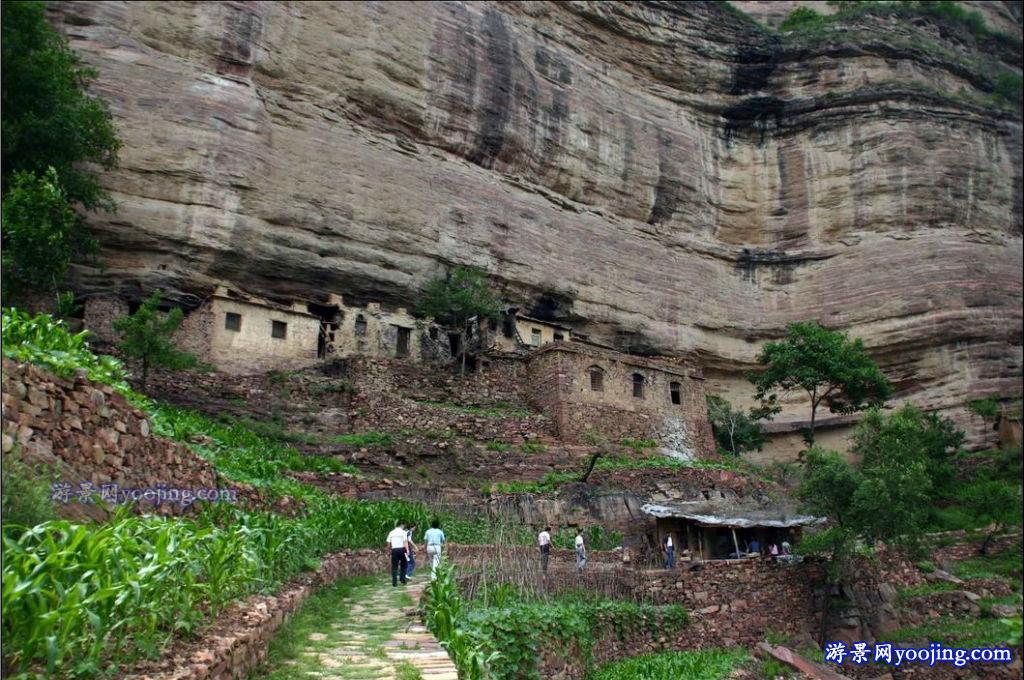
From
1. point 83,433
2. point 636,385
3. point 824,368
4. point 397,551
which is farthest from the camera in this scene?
point 824,368

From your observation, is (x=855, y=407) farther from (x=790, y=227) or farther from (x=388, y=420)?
(x=388, y=420)

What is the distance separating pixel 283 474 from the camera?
746 inches

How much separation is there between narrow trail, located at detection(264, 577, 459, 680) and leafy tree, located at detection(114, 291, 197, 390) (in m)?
13.9

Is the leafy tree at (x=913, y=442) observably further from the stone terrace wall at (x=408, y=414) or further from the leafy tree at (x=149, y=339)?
the leafy tree at (x=149, y=339)

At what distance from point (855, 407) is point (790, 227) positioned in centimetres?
1860

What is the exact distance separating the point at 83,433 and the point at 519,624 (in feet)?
19.9

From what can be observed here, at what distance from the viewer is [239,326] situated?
27.9 m

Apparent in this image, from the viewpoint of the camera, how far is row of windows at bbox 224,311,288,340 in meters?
27.8

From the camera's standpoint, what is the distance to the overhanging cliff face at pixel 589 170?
100 feet

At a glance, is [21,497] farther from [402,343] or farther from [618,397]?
[402,343]

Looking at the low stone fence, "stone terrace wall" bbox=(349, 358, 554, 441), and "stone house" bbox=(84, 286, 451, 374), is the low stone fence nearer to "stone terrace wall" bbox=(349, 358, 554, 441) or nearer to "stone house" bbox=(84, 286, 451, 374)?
"stone terrace wall" bbox=(349, 358, 554, 441)

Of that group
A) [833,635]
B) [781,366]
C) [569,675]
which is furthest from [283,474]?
[781,366]
